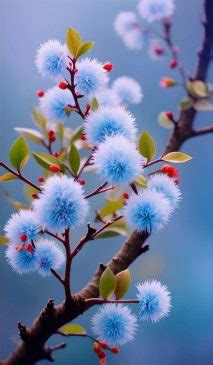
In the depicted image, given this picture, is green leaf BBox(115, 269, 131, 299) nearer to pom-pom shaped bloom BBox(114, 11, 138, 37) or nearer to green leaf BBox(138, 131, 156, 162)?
green leaf BBox(138, 131, 156, 162)

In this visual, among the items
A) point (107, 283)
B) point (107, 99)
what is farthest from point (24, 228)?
point (107, 99)

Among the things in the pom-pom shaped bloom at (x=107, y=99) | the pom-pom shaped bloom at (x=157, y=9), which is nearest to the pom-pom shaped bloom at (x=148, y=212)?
the pom-pom shaped bloom at (x=107, y=99)

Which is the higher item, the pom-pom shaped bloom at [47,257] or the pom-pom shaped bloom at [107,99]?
the pom-pom shaped bloom at [107,99]

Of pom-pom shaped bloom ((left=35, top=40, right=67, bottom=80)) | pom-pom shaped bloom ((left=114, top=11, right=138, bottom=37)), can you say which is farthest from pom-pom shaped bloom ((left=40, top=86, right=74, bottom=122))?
pom-pom shaped bloom ((left=114, top=11, right=138, bottom=37))

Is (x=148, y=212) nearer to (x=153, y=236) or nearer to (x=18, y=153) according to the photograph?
(x=18, y=153)

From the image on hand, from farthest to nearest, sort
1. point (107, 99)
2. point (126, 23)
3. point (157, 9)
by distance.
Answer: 1. point (126, 23)
2. point (157, 9)
3. point (107, 99)

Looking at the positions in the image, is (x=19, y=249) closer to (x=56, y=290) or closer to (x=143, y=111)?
(x=56, y=290)

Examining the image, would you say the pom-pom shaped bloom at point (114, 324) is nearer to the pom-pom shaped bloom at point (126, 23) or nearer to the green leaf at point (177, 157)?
the green leaf at point (177, 157)

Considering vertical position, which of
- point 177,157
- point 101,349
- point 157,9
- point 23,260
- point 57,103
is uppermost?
point 157,9
